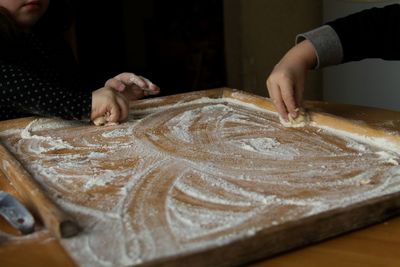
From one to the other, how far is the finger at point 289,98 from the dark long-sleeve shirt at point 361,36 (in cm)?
16

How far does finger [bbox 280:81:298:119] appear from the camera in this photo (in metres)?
0.87

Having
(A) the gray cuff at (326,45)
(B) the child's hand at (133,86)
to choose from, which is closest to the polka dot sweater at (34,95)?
(B) the child's hand at (133,86)

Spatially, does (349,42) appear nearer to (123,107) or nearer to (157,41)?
(123,107)

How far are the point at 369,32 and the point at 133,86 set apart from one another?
517 millimetres

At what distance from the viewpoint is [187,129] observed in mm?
863

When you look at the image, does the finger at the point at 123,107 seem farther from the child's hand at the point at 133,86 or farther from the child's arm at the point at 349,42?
the child's arm at the point at 349,42

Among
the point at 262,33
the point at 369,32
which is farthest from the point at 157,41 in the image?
the point at 369,32

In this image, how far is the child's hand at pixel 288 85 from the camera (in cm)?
88

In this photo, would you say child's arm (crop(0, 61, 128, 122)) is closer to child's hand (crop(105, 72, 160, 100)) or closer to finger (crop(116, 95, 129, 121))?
finger (crop(116, 95, 129, 121))

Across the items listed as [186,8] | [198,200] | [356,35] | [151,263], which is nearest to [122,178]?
[198,200]

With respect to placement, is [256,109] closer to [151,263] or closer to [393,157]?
[393,157]

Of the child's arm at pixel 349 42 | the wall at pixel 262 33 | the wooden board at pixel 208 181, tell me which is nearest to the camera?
the wooden board at pixel 208 181

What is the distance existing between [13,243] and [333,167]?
0.39m

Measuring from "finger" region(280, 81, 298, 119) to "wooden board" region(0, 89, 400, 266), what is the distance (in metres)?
0.04
